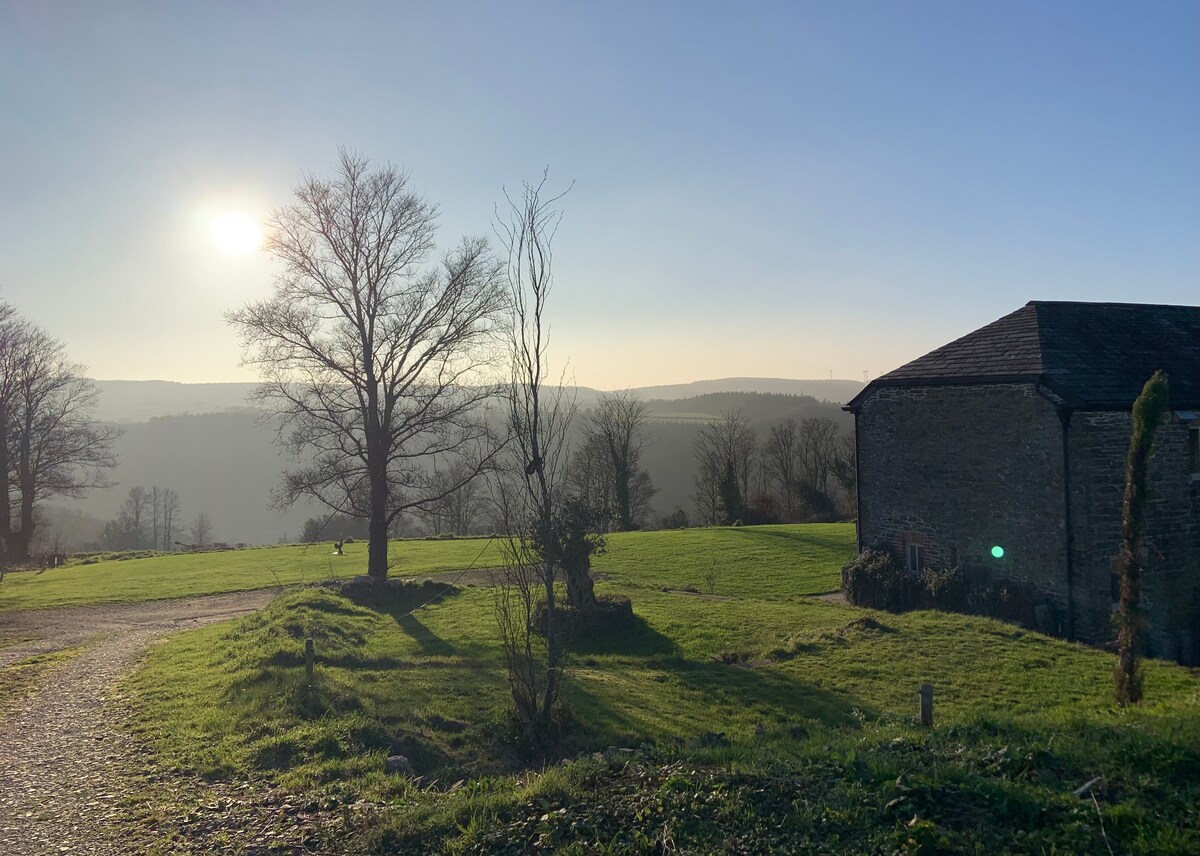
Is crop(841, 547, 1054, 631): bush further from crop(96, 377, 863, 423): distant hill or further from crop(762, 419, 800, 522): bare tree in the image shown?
crop(96, 377, 863, 423): distant hill

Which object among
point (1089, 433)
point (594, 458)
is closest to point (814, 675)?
point (1089, 433)

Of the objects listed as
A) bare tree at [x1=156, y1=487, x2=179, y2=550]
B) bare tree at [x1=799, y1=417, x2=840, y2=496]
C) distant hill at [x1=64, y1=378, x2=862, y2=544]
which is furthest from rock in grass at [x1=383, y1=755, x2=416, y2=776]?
distant hill at [x1=64, y1=378, x2=862, y2=544]

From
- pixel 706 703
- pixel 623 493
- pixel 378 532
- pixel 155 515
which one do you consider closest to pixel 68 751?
pixel 706 703

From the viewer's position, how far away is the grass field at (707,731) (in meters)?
5.43

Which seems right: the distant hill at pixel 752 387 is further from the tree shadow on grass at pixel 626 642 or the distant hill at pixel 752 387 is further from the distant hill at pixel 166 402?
the tree shadow on grass at pixel 626 642

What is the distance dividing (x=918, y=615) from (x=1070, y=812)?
13806 millimetres

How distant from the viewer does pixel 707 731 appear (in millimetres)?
10836

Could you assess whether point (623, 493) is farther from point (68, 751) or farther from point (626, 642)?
point (68, 751)

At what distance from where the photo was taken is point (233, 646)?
1495 centimetres

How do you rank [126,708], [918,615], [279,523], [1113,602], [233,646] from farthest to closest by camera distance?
1. [279,523]
2. [918,615]
3. [1113,602]
4. [233,646]
5. [126,708]

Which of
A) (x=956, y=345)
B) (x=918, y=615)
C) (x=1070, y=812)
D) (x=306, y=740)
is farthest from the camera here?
(x=956, y=345)

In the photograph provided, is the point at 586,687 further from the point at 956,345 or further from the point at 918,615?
the point at 956,345

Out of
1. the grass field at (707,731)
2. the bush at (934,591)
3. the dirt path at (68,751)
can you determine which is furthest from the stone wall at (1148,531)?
the dirt path at (68,751)

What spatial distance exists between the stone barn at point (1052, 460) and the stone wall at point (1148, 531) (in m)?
0.03
